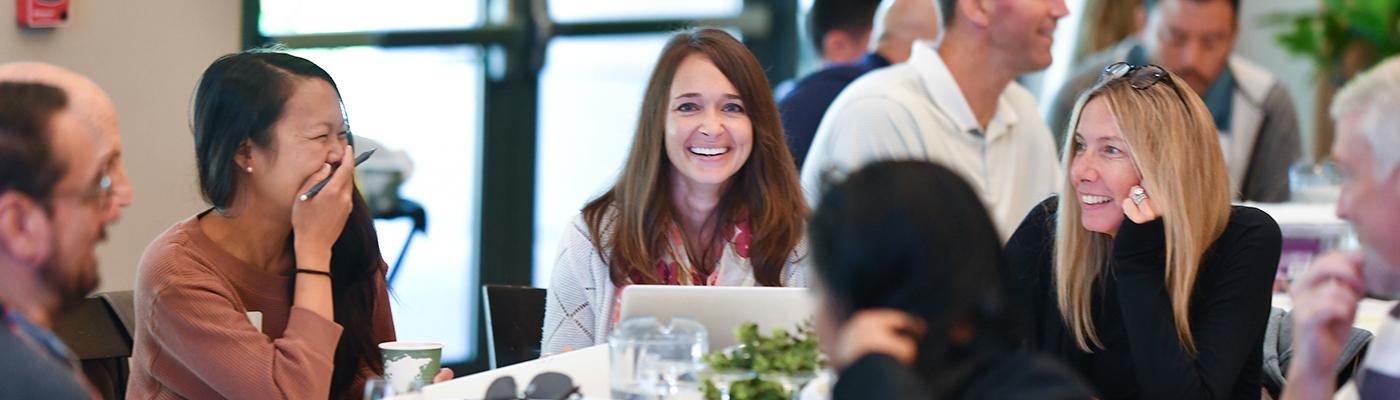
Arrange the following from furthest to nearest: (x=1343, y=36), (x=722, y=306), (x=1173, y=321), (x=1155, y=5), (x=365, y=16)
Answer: (x=1343, y=36)
(x=1155, y=5)
(x=365, y=16)
(x=1173, y=321)
(x=722, y=306)

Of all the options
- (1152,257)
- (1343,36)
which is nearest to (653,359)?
(1152,257)

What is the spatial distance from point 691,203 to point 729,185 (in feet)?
0.29

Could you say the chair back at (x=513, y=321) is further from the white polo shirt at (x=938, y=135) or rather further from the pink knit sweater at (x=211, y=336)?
the white polo shirt at (x=938, y=135)

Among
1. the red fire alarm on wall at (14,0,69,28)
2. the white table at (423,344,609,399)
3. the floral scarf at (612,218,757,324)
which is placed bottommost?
the white table at (423,344,609,399)

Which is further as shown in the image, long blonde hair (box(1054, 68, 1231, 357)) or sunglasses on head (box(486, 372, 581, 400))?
long blonde hair (box(1054, 68, 1231, 357))

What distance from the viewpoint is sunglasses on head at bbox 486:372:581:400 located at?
222cm

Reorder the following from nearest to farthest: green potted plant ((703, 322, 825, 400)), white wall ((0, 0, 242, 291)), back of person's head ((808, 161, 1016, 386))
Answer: back of person's head ((808, 161, 1016, 386)) < green potted plant ((703, 322, 825, 400)) < white wall ((0, 0, 242, 291))

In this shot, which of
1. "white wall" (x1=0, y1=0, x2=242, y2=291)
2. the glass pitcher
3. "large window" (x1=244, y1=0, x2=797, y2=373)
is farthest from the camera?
"large window" (x1=244, y1=0, x2=797, y2=373)

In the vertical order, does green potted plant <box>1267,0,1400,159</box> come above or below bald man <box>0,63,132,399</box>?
above

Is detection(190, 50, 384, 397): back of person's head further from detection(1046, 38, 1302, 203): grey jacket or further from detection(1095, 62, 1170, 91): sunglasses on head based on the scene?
detection(1046, 38, 1302, 203): grey jacket

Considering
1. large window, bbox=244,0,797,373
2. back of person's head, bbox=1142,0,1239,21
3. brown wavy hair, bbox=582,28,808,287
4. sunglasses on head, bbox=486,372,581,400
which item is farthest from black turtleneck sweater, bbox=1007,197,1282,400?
large window, bbox=244,0,797,373

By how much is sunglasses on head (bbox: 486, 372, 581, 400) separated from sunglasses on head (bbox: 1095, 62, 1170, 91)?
4.25 ft

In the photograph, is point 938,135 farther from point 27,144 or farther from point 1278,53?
point 1278,53

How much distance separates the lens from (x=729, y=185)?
320 cm
